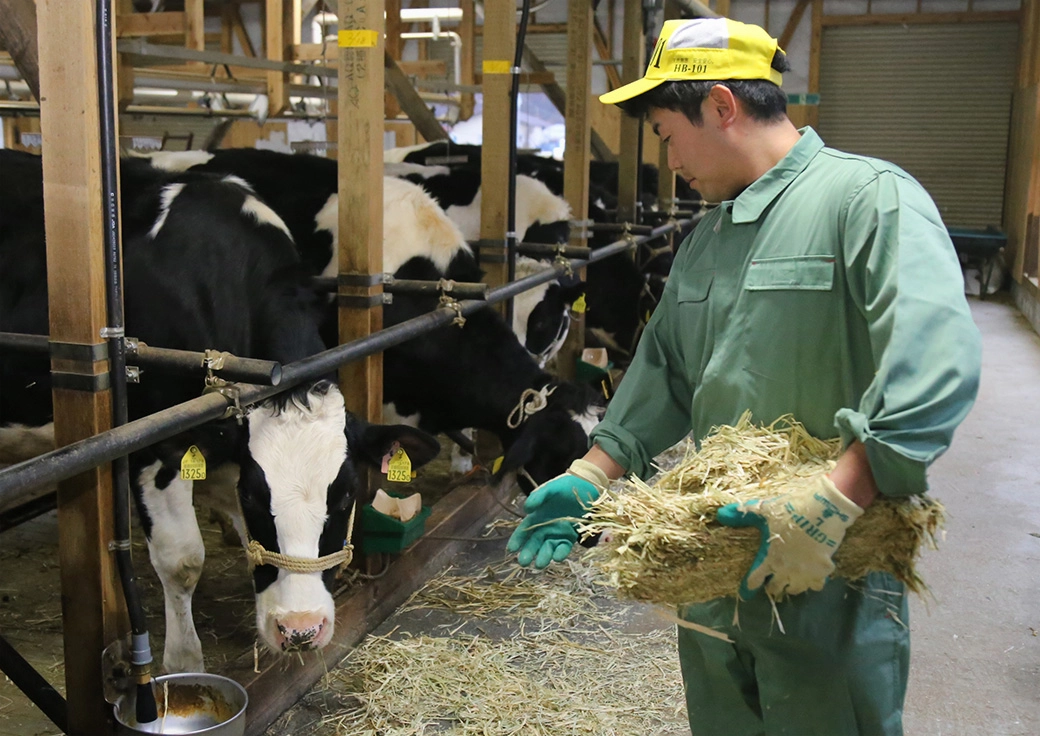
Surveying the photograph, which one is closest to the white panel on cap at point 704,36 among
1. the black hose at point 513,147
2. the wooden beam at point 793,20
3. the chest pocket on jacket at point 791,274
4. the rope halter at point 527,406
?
the chest pocket on jacket at point 791,274

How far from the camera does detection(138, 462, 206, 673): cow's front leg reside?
3.42m

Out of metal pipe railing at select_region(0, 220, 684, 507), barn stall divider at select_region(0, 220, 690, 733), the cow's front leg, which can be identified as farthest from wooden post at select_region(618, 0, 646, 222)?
the cow's front leg

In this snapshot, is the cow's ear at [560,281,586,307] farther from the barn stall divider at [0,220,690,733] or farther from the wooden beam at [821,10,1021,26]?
the wooden beam at [821,10,1021,26]

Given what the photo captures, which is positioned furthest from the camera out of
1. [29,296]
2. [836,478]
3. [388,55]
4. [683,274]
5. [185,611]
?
[388,55]

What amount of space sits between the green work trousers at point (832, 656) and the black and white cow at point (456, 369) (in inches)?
100

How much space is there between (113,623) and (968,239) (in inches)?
549

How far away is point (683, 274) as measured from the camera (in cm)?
217

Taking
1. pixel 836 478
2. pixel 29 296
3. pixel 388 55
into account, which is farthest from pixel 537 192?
pixel 836 478

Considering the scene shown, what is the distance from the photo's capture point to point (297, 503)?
3076 mm

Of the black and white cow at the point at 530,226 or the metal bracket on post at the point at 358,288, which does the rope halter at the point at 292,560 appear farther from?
the black and white cow at the point at 530,226

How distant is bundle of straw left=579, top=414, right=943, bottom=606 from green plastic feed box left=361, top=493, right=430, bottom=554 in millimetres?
2203

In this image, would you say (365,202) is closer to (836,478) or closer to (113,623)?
(113,623)

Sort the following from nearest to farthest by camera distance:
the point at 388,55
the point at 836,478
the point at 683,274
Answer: the point at 836,478 < the point at 683,274 < the point at 388,55

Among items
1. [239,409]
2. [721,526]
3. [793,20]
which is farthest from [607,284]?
[793,20]
